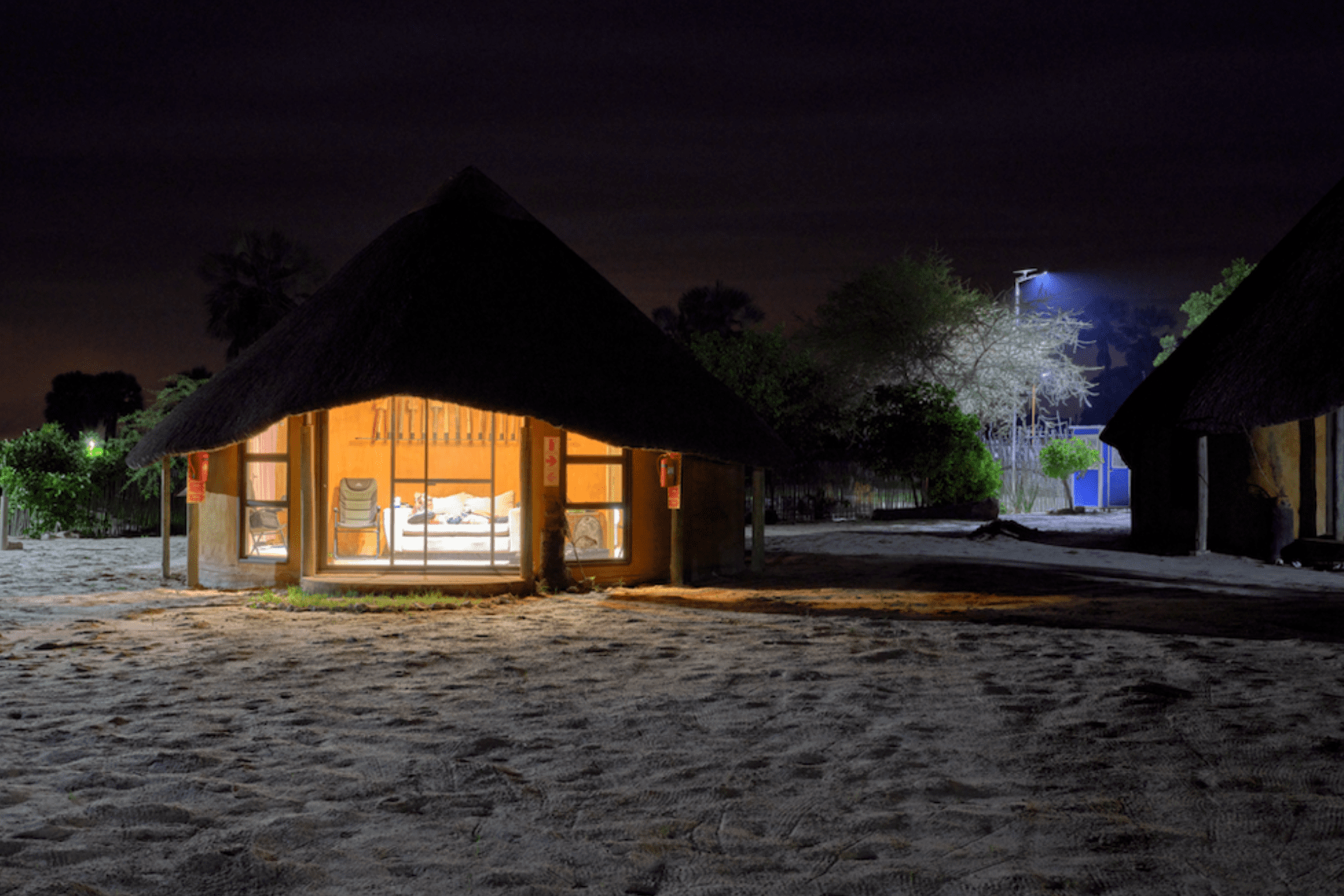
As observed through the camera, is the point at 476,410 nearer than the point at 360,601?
No

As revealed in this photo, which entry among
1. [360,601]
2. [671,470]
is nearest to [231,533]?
[360,601]

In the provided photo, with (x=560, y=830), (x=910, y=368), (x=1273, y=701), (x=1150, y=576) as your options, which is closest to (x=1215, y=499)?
(x=1150, y=576)

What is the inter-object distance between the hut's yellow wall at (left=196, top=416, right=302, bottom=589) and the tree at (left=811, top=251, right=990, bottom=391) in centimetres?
2371

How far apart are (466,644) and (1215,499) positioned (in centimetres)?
1200

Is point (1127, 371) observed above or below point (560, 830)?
above

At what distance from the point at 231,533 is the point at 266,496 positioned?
1.90 feet

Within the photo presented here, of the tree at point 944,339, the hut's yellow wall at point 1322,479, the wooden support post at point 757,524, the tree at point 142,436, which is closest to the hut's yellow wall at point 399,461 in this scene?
the wooden support post at point 757,524

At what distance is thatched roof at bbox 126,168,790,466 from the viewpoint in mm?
10266

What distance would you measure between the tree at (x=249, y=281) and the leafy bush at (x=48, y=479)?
21.9ft

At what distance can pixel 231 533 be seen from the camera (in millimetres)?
11742

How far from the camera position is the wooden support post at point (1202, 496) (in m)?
15.0

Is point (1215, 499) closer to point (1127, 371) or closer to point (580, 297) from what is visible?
point (580, 297)

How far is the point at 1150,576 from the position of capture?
12625 millimetres

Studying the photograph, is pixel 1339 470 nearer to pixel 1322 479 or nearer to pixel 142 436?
pixel 1322 479
